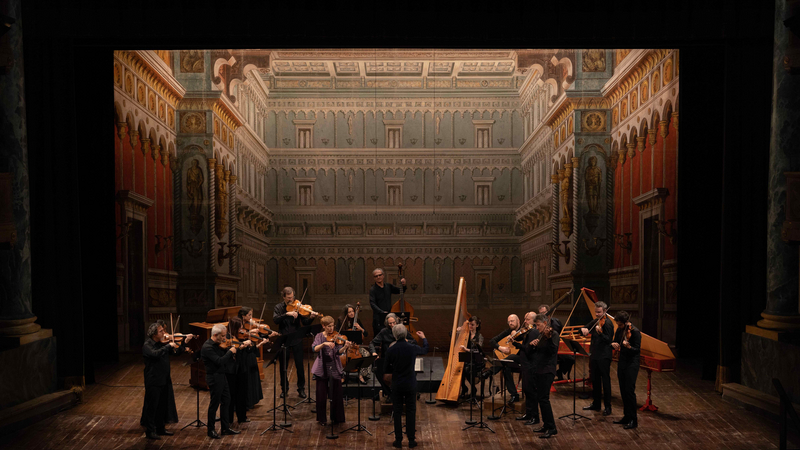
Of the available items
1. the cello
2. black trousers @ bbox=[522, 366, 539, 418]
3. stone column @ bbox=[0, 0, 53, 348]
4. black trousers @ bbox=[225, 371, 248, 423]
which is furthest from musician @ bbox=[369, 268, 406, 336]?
stone column @ bbox=[0, 0, 53, 348]

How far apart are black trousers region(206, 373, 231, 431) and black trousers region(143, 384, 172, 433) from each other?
59 centimetres

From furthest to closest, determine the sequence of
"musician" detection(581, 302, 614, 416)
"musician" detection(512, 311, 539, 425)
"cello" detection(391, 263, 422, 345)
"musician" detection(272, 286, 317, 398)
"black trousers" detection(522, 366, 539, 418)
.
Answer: "musician" detection(272, 286, 317, 398) → "cello" detection(391, 263, 422, 345) → "musician" detection(581, 302, 614, 416) → "black trousers" detection(522, 366, 539, 418) → "musician" detection(512, 311, 539, 425)

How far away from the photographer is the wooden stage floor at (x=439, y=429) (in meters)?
7.78

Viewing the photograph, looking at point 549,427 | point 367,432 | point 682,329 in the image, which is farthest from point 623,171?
point 367,432

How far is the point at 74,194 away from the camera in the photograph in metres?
9.83

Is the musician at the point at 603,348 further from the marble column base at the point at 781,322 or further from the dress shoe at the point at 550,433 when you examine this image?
the marble column base at the point at 781,322

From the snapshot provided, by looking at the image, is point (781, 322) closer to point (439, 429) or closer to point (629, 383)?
point (629, 383)

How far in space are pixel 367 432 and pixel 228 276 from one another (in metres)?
5.94

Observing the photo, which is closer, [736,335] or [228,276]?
[736,335]

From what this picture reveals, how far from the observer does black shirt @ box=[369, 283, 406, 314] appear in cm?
1096

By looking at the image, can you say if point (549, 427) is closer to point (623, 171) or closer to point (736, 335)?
point (736, 335)

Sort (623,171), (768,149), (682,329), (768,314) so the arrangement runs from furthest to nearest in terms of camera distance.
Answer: (623,171) < (682,329) < (768,149) < (768,314)

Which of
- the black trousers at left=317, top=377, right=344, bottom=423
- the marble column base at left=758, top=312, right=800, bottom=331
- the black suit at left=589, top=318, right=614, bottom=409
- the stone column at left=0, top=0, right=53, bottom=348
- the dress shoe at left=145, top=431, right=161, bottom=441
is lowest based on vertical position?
the dress shoe at left=145, top=431, right=161, bottom=441

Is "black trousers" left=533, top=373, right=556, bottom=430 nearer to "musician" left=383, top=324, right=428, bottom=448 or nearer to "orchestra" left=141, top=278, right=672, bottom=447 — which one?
"orchestra" left=141, top=278, right=672, bottom=447
